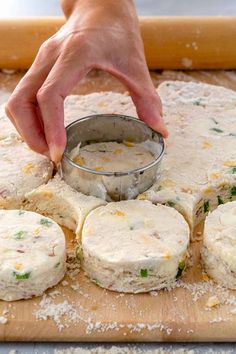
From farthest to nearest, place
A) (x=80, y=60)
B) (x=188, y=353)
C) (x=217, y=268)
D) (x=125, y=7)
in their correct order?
(x=125, y=7)
(x=80, y=60)
(x=217, y=268)
(x=188, y=353)

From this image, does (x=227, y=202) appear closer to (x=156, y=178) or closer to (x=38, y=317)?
(x=156, y=178)

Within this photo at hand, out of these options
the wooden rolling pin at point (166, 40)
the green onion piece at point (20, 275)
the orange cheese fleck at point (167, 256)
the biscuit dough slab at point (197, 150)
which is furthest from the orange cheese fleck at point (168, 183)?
the wooden rolling pin at point (166, 40)

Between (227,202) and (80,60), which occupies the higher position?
(80,60)

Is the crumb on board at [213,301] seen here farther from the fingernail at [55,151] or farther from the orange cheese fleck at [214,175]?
the fingernail at [55,151]

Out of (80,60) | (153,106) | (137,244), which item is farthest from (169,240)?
(80,60)

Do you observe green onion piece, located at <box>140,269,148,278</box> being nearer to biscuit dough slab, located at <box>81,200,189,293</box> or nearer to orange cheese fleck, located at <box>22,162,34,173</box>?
biscuit dough slab, located at <box>81,200,189,293</box>

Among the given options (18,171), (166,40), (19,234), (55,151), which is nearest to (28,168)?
(18,171)

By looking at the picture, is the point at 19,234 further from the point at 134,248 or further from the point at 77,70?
the point at 77,70
